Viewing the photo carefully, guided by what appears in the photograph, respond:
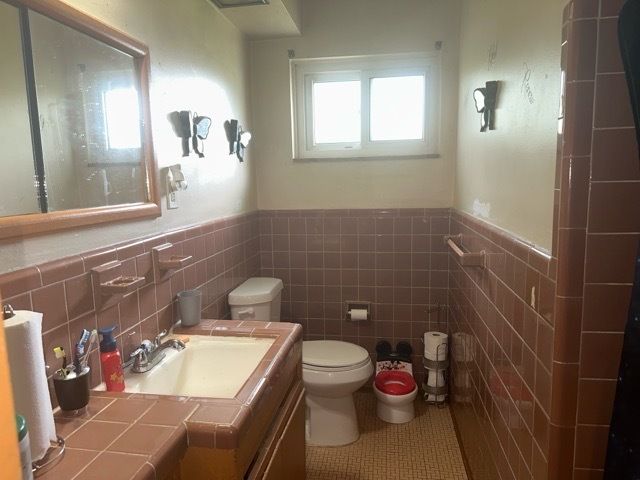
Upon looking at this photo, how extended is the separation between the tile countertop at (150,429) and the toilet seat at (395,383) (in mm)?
1398

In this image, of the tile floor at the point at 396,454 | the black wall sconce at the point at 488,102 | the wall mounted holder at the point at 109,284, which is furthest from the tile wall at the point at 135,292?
the black wall sconce at the point at 488,102

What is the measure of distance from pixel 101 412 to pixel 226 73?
183 centimetres

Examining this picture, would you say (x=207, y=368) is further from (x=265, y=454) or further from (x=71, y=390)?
(x=71, y=390)

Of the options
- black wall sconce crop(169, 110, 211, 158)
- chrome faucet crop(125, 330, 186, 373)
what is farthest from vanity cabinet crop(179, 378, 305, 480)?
black wall sconce crop(169, 110, 211, 158)

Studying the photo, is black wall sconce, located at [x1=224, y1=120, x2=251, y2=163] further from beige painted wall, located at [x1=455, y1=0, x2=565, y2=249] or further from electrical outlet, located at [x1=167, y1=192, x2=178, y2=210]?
beige painted wall, located at [x1=455, y1=0, x2=565, y2=249]

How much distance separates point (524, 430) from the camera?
4.19ft

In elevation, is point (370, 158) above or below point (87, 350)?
above

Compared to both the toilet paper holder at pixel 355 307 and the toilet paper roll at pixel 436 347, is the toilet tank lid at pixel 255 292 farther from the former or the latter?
the toilet paper roll at pixel 436 347

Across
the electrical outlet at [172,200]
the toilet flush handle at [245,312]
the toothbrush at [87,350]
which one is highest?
the electrical outlet at [172,200]

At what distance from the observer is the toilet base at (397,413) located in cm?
253

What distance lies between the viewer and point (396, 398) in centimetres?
248

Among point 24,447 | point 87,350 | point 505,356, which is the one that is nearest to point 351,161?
point 505,356

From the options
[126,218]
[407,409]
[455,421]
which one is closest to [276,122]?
Result: [126,218]

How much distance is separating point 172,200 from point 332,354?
122cm
